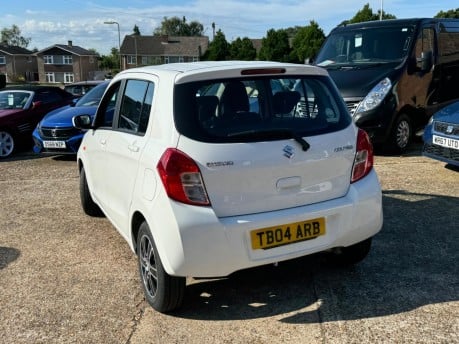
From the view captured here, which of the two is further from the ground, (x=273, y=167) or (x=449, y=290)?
(x=273, y=167)

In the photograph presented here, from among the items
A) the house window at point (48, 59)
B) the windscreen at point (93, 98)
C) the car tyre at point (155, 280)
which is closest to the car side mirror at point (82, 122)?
the car tyre at point (155, 280)

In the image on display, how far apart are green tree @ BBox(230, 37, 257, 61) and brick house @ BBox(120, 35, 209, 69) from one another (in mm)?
25678

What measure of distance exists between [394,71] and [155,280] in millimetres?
6235

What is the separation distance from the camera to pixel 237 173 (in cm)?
319

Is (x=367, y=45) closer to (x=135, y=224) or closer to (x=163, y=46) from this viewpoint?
(x=135, y=224)

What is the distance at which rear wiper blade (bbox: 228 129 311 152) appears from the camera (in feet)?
10.8

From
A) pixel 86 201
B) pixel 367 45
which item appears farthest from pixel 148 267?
pixel 367 45

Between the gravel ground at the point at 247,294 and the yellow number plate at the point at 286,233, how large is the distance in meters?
0.54

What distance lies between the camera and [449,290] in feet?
12.1

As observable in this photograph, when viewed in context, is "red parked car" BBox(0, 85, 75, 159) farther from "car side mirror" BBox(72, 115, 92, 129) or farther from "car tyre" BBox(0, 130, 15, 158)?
"car side mirror" BBox(72, 115, 92, 129)

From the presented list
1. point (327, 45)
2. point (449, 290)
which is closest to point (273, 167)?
point (449, 290)

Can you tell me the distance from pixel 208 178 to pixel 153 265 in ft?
2.76

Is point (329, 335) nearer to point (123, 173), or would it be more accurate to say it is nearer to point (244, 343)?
point (244, 343)

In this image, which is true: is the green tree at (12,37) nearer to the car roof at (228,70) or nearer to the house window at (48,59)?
the house window at (48,59)
